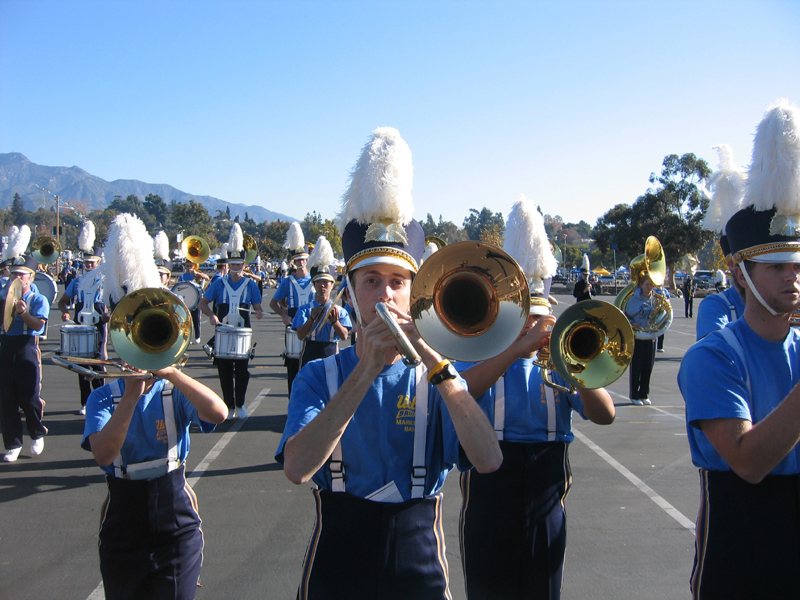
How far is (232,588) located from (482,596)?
201cm

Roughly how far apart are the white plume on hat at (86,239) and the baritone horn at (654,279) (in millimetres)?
12882

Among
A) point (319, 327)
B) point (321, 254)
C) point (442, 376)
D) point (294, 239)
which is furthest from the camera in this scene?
point (294, 239)

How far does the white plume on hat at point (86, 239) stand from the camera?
15.0 metres

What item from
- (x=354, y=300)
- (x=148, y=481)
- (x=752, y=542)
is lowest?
(x=148, y=481)

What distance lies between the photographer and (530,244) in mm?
3889

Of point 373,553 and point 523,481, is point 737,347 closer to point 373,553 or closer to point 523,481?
point 523,481

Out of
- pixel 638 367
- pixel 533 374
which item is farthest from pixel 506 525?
pixel 638 367

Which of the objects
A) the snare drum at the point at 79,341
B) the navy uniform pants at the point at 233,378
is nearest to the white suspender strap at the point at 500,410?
the navy uniform pants at the point at 233,378

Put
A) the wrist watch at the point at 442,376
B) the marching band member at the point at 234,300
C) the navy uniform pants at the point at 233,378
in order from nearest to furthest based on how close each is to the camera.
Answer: the wrist watch at the point at 442,376, the navy uniform pants at the point at 233,378, the marching band member at the point at 234,300

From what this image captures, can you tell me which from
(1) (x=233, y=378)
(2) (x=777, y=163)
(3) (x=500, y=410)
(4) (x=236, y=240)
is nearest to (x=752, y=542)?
(3) (x=500, y=410)

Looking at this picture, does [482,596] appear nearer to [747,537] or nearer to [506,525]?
[506,525]

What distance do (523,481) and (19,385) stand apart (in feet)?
21.1

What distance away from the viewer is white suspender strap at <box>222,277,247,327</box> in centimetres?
941

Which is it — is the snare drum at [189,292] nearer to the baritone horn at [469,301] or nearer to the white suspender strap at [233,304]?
the white suspender strap at [233,304]
